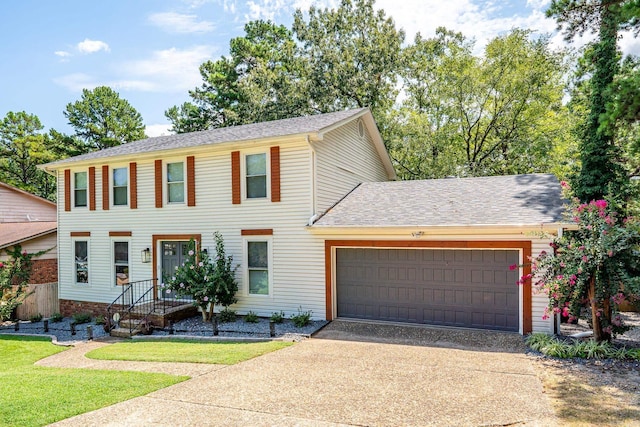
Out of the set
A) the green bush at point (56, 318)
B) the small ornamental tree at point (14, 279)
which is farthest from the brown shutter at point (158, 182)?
the small ornamental tree at point (14, 279)

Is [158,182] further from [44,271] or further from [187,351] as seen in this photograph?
[44,271]

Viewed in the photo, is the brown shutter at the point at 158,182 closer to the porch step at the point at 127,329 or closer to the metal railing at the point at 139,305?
the metal railing at the point at 139,305

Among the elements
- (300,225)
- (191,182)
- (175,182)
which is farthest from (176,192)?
(300,225)

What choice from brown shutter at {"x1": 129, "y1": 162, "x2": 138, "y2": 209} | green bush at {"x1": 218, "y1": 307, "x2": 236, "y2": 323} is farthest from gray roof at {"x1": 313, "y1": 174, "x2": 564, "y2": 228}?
brown shutter at {"x1": 129, "y1": 162, "x2": 138, "y2": 209}

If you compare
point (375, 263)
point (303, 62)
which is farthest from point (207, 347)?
point (303, 62)

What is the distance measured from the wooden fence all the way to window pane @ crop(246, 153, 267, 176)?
10242mm

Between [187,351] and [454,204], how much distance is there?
779cm

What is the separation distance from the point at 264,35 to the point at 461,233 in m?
32.9

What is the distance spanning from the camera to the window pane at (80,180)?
15.5 m

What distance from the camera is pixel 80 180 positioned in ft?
51.3

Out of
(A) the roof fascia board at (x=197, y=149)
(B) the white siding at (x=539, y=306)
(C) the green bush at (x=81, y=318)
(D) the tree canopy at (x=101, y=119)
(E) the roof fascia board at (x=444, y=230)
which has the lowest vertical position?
(C) the green bush at (x=81, y=318)

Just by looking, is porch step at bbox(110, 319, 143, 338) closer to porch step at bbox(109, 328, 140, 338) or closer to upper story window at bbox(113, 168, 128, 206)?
porch step at bbox(109, 328, 140, 338)

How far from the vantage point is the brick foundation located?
Answer: 48.8ft

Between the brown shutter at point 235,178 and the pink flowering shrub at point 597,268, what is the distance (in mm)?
8343
